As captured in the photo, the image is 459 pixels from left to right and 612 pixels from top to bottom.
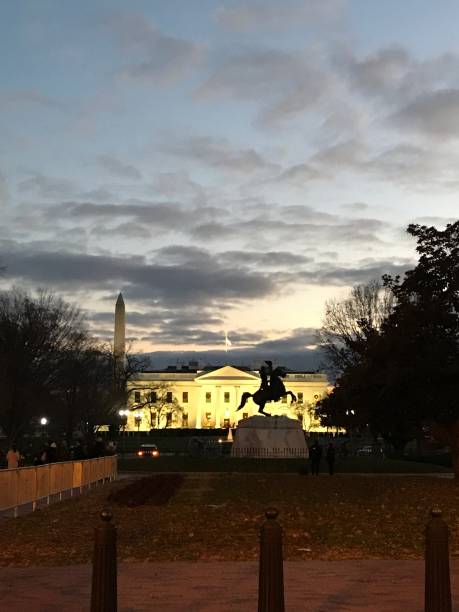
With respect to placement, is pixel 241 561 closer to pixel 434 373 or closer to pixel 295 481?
pixel 434 373

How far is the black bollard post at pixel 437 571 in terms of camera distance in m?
7.35

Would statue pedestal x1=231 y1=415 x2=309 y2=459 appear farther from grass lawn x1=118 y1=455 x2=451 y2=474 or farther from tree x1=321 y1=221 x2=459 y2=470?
tree x1=321 y1=221 x2=459 y2=470

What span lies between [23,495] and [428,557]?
15489 millimetres

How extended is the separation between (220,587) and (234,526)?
6.63 m

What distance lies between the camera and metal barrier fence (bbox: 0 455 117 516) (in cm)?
2016

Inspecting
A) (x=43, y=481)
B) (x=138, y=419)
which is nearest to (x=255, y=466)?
(x=43, y=481)

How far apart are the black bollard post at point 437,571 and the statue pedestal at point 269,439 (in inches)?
1753

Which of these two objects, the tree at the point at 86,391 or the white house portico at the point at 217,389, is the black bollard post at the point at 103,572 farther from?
the white house portico at the point at 217,389

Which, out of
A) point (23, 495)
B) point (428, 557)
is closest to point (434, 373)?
point (23, 495)

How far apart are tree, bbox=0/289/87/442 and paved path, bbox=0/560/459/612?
113 ft

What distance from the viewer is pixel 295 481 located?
34.2m

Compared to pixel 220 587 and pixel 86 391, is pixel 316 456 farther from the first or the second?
pixel 86 391

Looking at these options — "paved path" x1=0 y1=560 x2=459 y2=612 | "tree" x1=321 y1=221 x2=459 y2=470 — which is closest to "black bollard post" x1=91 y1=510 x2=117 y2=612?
"paved path" x1=0 y1=560 x2=459 y2=612

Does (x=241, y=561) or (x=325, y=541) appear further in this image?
(x=325, y=541)
